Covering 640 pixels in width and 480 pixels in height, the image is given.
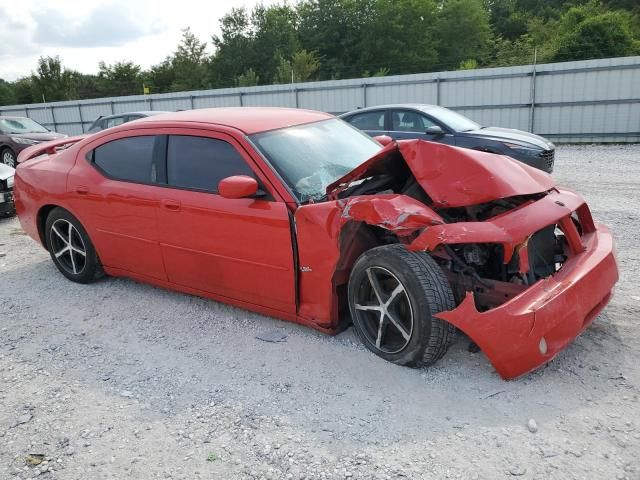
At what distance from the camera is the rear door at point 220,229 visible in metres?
3.59

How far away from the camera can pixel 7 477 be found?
2568mm

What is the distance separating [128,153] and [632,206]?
20.6ft

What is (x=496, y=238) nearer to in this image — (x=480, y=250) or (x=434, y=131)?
(x=480, y=250)

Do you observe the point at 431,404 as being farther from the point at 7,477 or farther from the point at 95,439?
the point at 7,477

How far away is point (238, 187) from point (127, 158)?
154 centimetres

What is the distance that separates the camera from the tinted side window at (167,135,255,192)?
3.85 meters

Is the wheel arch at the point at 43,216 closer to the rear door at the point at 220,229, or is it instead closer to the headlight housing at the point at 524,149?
the rear door at the point at 220,229

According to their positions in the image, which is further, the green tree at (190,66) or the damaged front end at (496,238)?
the green tree at (190,66)

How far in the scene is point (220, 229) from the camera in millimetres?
3820

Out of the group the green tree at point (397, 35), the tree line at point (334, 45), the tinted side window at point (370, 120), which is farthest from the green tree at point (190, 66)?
the tinted side window at point (370, 120)

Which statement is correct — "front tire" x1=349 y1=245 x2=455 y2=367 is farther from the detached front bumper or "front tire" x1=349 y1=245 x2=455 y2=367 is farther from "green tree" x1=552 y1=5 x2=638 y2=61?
"green tree" x1=552 y1=5 x2=638 y2=61

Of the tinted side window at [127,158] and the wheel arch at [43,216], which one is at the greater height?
the tinted side window at [127,158]

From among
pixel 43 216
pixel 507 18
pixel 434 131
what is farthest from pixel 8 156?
pixel 507 18

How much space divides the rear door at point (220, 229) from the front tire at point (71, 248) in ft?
3.67
